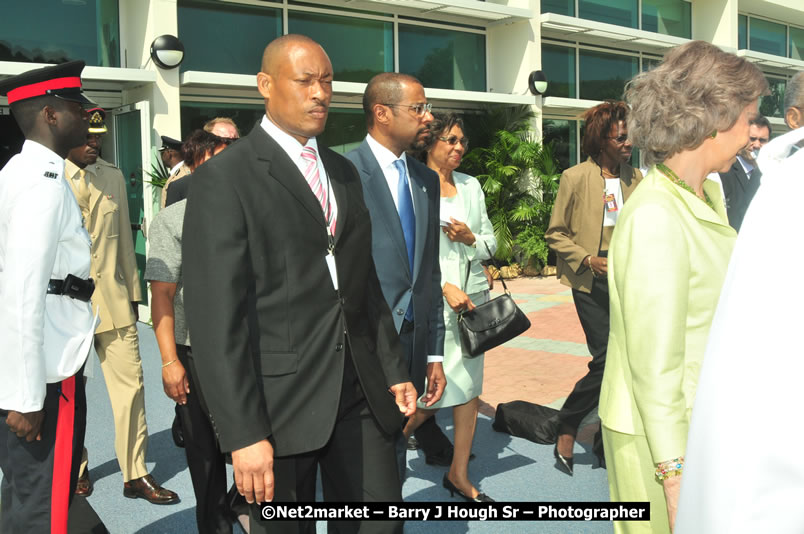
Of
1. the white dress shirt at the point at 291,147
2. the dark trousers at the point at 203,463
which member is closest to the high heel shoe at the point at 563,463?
the dark trousers at the point at 203,463

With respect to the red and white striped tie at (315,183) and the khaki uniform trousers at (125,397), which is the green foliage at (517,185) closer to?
the khaki uniform trousers at (125,397)

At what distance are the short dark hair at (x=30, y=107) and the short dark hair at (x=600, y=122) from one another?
3.20 metres

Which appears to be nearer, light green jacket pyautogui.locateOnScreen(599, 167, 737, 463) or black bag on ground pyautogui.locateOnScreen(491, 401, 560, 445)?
light green jacket pyautogui.locateOnScreen(599, 167, 737, 463)

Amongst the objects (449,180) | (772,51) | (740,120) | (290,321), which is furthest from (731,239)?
(772,51)

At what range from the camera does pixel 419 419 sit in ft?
15.2

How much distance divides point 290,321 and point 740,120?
1.55 metres

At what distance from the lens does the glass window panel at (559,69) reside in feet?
50.8

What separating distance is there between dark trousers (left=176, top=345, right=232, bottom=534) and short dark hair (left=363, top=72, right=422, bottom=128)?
154 centimetres

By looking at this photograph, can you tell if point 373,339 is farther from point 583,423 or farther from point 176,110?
point 176,110

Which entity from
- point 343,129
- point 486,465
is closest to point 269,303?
point 486,465

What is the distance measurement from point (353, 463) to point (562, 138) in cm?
1420

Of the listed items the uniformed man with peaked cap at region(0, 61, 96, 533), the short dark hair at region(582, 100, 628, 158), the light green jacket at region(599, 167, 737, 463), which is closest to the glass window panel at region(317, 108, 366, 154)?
the short dark hair at region(582, 100, 628, 158)

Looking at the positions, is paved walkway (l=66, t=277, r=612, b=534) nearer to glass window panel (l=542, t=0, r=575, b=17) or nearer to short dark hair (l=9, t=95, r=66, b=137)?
short dark hair (l=9, t=95, r=66, b=137)

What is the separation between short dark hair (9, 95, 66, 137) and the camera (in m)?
3.00
